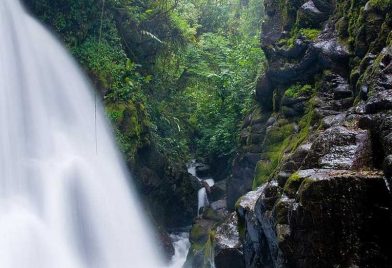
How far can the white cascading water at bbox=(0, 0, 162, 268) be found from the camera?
9.13 meters

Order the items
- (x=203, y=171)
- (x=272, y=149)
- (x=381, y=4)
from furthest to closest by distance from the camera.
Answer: (x=203, y=171) < (x=272, y=149) < (x=381, y=4)

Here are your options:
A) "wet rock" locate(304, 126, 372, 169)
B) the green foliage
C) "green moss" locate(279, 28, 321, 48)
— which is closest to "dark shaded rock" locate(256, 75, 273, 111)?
"green moss" locate(279, 28, 321, 48)

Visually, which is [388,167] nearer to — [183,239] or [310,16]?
[310,16]

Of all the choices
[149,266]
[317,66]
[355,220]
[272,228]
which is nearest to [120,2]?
[317,66]

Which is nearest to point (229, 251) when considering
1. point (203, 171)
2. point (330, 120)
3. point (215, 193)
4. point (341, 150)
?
point (330, 120)

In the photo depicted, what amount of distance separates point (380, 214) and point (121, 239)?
8232mm

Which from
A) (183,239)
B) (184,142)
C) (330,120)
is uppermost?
(330,120)

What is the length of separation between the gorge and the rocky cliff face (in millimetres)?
25

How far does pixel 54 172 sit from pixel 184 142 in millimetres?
7056

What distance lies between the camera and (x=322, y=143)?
5.66 meters

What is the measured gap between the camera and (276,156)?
931 cm

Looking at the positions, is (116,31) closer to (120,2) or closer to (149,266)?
(120,2)

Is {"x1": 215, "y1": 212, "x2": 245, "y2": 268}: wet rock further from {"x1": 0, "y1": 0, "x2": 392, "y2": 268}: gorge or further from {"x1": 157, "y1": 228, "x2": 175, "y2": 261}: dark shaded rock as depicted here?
{"x1": 157, "y1": 228, "x2": 175, "y2": 261}: dark shaded rock

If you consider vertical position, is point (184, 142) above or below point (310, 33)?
below
